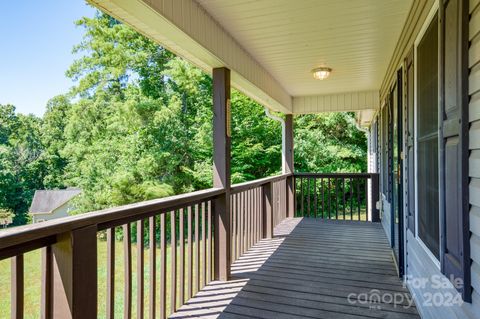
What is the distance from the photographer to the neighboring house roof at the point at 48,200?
18109 mm

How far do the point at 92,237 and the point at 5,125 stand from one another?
22343 mm

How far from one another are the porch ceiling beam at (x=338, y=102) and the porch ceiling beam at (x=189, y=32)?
97.9 inches

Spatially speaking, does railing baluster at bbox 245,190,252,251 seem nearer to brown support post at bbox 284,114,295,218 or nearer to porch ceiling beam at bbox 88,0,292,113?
porch ceiling beam at bbox 88,0,292,113

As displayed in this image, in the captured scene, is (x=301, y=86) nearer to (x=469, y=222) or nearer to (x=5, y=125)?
(x=469, y=222)

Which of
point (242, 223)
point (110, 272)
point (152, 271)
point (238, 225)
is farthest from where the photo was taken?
point (242, 223)

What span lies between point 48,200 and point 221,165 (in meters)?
19.0

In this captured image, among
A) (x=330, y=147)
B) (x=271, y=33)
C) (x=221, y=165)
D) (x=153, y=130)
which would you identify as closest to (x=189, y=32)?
(x=271, y=33)

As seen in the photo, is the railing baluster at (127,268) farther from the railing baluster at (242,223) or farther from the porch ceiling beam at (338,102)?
the porch ceiling beam at (338,102)

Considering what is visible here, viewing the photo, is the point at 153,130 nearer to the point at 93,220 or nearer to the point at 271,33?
the point at 271,33

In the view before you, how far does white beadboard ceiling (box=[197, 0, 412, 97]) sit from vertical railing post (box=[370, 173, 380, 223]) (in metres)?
2.14

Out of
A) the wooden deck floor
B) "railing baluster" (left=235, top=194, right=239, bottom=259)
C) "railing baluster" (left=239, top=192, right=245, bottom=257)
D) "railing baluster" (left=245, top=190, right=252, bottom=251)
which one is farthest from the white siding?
"railing baluster" (left=245, top=190, right=252, bottom=251)

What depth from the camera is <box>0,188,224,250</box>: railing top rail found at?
1203mm

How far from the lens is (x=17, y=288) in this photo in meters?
1.28

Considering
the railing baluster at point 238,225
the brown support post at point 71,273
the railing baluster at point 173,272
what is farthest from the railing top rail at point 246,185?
the brown support post at point 71,273
